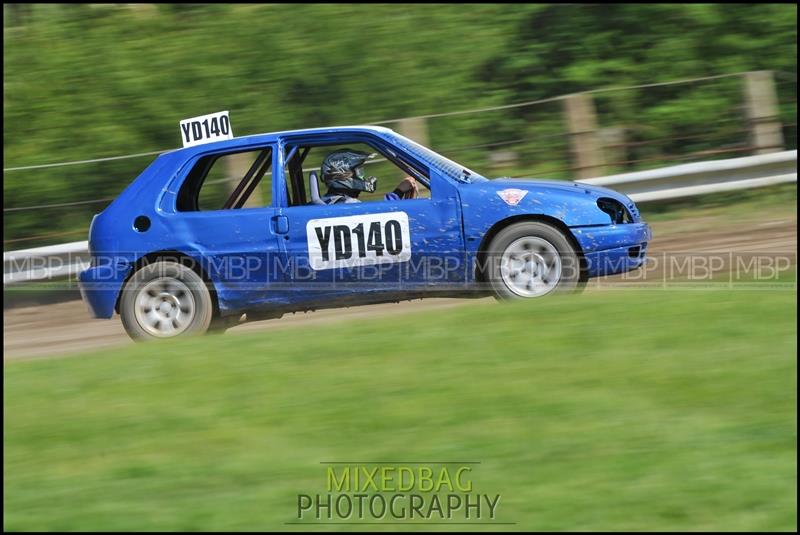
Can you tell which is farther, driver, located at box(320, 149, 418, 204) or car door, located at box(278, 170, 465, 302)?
driver, located at box(320, 149, 418, 204)

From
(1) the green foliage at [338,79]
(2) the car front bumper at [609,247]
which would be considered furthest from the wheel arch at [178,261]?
(1) the green foliage at [338,79]

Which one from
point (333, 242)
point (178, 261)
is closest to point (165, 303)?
point (178, 261)

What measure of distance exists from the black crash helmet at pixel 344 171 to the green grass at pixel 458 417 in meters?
1.46

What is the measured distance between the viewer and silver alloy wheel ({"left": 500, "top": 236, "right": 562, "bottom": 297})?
821 cm

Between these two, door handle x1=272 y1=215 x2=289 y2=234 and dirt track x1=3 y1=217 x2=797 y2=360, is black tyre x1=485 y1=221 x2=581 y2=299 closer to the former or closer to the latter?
dirt track x1=3 y1=217 x2=797 y2=360

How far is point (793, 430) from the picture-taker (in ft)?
18.1

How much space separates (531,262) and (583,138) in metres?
5.45

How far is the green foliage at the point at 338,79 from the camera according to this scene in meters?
Answer: 14.2

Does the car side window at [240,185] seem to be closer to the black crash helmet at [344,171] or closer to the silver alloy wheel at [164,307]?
the black crash helmet at [344,171]

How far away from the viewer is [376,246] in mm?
8258

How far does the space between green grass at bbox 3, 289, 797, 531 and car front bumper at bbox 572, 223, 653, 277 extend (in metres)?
0.59

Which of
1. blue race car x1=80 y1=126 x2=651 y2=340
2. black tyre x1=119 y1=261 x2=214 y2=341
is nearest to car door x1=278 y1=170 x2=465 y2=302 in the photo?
blue race car x1=80 y1=126 x2=651 y2=340

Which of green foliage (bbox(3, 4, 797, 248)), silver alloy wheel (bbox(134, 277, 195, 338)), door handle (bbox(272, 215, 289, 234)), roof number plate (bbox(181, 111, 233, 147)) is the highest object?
green foliage (bbox(3, 4, 797, 248))

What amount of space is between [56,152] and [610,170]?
7.01 meters
